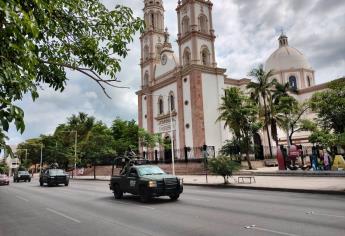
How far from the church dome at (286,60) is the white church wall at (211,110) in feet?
86.9

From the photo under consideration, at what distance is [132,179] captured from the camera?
51.1 feet

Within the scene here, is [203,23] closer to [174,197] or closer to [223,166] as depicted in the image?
[223,166]

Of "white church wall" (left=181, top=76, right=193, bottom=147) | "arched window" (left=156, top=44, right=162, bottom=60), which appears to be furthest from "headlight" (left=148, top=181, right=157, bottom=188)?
"arched window" (left=156, top=44, right=162, bottom=60)

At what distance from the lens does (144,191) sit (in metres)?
14.5

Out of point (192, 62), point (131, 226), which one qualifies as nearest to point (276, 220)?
point (131, 226)

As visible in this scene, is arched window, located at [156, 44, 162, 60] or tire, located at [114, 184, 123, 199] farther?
arched window, located at [156, 44, 162, 60]

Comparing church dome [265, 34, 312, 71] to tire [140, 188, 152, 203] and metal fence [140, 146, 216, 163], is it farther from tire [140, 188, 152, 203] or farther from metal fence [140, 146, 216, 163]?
tire [140, 188, 152, 203]

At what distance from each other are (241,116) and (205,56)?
52.9 ft

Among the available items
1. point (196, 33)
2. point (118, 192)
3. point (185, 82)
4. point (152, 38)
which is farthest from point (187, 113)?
point (118, 192)

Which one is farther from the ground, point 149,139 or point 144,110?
point 144,110

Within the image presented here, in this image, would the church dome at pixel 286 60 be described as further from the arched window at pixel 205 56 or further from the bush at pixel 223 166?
the bush at pixel 223 166

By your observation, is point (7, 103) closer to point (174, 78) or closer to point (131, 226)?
point (131, 226)

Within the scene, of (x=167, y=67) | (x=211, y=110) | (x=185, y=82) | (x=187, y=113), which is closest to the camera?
(x=211, y=110)

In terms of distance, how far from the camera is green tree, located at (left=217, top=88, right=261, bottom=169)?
36750 millimetres
